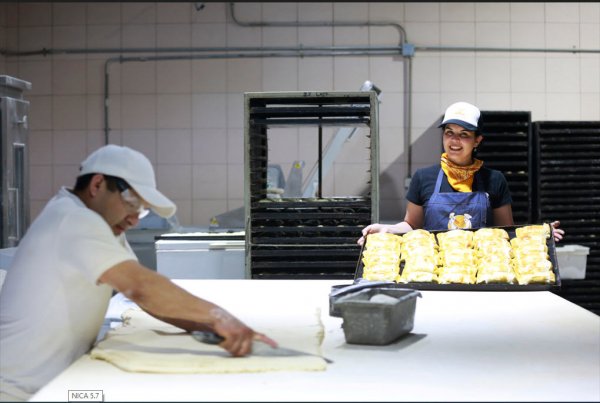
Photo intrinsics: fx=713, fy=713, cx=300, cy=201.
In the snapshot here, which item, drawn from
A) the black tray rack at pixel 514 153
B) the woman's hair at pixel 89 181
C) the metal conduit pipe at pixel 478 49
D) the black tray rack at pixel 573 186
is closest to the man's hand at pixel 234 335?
the woman's hair at pixel 89 181

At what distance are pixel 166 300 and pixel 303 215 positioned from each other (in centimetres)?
164

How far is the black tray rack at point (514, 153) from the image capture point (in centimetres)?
518

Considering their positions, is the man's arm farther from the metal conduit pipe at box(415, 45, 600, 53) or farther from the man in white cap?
the metal conduit pipe at box(415, 45, 600, 53)

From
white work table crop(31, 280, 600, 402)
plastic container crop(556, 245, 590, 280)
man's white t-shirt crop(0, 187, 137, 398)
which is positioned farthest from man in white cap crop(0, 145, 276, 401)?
plastic container crop(556, 245, 590, 280)

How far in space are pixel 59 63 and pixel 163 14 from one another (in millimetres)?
1008

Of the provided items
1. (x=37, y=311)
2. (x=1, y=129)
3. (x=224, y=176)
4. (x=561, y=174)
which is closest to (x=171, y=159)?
(x=224, y=176)

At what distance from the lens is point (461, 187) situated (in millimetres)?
2994

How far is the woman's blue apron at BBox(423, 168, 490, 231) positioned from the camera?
2957mm

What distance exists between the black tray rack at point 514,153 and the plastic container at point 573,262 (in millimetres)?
416

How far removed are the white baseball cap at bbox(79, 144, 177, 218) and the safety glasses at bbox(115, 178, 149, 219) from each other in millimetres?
29

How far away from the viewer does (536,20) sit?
20.1 ft

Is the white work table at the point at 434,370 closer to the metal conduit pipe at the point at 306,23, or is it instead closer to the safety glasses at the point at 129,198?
the safety glasses at the point at 129,198

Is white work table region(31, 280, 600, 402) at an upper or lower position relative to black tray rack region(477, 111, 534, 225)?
lower

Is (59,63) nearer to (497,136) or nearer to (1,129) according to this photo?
(1,129)
